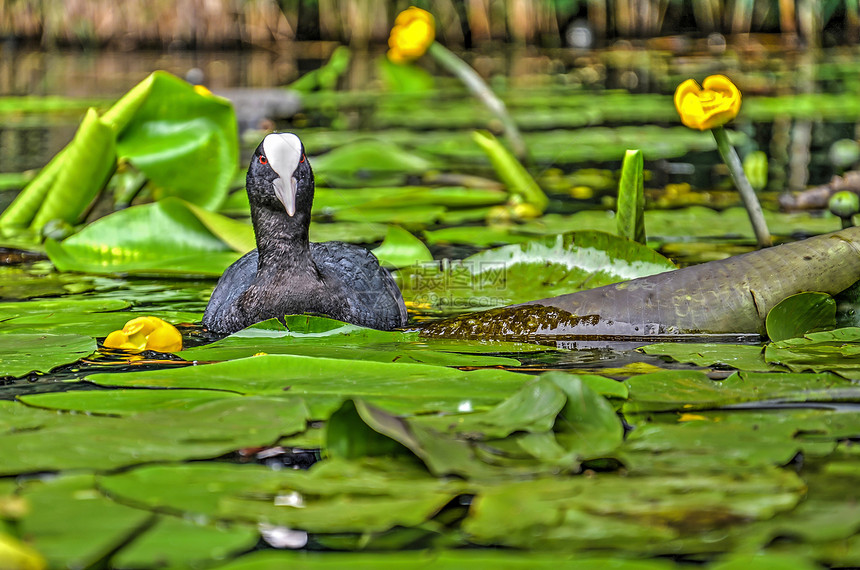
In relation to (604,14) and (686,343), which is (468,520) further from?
(604,14)

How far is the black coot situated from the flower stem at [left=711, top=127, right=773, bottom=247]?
3.66ft

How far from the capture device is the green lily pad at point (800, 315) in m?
2.62

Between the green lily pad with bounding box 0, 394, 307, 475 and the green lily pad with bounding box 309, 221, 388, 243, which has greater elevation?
the green lily pad with bounding box 309, 221, 388, 243

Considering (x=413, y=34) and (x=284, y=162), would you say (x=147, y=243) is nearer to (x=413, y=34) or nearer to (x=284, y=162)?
(x=284, y=162)

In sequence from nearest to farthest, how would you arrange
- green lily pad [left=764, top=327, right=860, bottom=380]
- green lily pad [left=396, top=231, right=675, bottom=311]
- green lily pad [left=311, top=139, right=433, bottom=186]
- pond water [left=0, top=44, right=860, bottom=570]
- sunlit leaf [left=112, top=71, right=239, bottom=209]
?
pond water [left=0, top=44, right=860, bottom=570], green lily pad [left=764, top=327, right=860, bottom=380], green lily pad [left=396, top=231, right=675, bottom=311], sunlit leaf [left=112, top=71, right=239, bottom=209], green lily pad [left=311, top=139, right=433, bottom=186]

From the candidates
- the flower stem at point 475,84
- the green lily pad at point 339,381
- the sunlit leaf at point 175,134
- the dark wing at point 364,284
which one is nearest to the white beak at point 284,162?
the dark wing at point 364,284

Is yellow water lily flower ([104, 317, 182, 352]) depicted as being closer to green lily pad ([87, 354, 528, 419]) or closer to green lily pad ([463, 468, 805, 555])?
green lily pad ([87, 354, 528, 419])

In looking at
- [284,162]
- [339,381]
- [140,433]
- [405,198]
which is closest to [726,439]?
[339,381]

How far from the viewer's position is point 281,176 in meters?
3.03

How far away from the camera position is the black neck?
3.05m

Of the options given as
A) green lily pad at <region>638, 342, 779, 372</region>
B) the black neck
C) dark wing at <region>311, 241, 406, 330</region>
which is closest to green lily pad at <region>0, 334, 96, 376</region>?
the black neck

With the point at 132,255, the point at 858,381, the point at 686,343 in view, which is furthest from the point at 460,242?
the point at 858,381

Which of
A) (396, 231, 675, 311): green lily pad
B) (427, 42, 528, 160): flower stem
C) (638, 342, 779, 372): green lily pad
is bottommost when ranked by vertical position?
(638, 342, 779, 372): green lily pad

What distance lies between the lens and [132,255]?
3.88 metres
